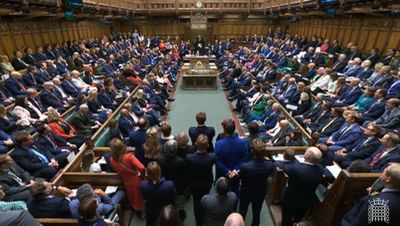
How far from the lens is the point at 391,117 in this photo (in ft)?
15.9

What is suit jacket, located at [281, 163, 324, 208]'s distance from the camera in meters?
2.98

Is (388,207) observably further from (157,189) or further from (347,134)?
(347,134)

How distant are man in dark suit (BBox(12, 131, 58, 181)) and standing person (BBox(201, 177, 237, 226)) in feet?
8.65

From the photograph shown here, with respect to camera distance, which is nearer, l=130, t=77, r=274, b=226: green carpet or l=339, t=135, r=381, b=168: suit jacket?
l=339, t=135, r=381, b=168: suit jacket

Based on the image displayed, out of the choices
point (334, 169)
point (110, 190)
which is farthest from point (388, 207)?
point (110, 190)

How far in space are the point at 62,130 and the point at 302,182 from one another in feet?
14.4

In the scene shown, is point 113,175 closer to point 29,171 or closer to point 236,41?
point 29,171

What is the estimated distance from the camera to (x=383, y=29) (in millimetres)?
9766

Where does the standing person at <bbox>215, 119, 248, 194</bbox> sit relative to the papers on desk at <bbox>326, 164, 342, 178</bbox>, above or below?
above

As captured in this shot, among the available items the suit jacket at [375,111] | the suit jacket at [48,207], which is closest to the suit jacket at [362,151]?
the suit jacket at [375,111]

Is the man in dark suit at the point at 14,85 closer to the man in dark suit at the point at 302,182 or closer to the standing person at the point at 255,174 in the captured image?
the standing person at the point at 255,174

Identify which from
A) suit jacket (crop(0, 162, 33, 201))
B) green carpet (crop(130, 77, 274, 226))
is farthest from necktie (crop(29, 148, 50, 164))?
green carpet (crop(130, 77, 274, 226))

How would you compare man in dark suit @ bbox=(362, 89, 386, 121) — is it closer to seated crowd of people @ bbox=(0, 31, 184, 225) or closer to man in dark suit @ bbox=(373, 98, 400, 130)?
man in dark suit @ bbox=(373, 98, 400, 130)

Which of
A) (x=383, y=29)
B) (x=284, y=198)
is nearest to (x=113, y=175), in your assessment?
(x=284, y=198)
